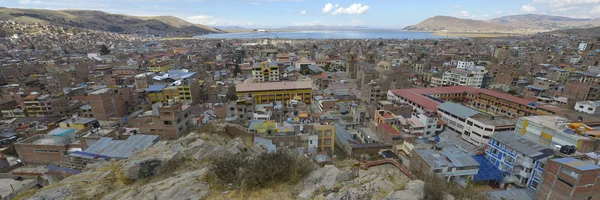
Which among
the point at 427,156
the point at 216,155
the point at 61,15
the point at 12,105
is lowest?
the point at 12,105

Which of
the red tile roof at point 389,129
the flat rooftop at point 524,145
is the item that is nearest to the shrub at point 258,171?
the red tile roof at point 389,129

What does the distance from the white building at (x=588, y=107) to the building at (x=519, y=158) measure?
17291 millimetres

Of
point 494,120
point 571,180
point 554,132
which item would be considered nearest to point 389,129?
point 494,120

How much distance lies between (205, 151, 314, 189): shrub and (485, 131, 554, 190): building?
54.4ft

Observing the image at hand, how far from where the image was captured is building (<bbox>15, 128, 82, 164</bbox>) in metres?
19.4

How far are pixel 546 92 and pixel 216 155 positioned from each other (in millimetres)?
46248

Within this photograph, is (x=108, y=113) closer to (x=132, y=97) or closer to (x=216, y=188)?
(x=132, y=97)

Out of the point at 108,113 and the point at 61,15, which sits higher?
the point at 61,15

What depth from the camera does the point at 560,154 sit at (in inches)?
648

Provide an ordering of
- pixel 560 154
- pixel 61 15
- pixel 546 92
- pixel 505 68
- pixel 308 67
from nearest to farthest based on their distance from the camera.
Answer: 1. pixel 560 154
2. pixel 546 92
3. pixel 505 68
4. pixel 308 67
5. pixel 61 15

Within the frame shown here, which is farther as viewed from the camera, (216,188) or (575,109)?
(575,109)

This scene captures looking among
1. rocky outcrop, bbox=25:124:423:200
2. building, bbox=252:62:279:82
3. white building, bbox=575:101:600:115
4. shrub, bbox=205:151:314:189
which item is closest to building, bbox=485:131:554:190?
rocky outcrop, bbox=25:124:423:200

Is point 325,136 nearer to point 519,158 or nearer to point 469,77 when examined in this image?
point 519,158

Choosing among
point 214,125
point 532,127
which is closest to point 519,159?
point 532,127
